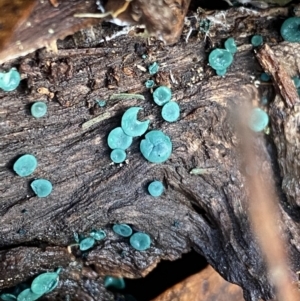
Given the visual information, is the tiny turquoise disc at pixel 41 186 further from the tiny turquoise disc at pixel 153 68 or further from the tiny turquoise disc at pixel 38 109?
the tiny turquoise disc at pixel 153 68

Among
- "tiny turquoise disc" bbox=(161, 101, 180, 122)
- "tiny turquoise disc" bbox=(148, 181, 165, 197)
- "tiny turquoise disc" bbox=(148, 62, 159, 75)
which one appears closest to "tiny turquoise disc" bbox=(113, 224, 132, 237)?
"tiny turquoise disc" bbox=(148, 181, 165, 197)

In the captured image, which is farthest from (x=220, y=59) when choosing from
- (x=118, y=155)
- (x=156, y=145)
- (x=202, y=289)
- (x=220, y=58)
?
(x=202, y=289)

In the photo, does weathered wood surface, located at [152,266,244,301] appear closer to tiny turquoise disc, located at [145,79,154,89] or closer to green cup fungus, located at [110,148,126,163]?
green cup fungus, located at [110,148,126,163]

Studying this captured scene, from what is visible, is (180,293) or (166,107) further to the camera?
(180,293)

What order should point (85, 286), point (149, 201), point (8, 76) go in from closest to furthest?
point (8, 76), point (149, 201), point (85, 286)

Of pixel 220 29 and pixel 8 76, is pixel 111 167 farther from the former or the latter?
pixel 220 29

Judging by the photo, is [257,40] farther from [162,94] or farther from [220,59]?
[162,94]

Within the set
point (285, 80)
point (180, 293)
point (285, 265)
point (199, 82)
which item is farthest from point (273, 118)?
point (180, 293)
